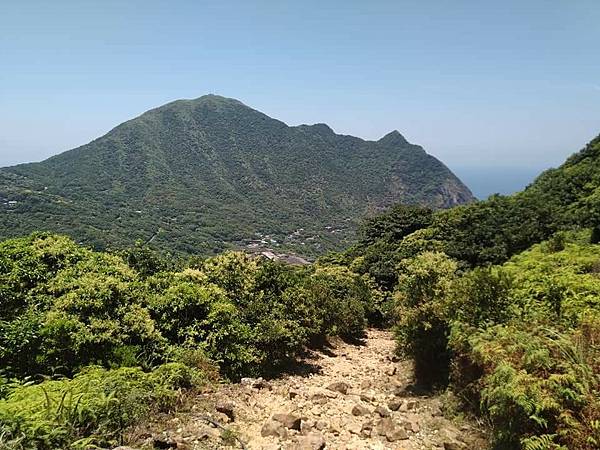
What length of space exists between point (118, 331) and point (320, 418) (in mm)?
3966

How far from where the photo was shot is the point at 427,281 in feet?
32.5

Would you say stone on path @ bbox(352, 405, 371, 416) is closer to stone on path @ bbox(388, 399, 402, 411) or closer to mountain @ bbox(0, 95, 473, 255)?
stone on path @ bbox(388, 399, 402, 411)

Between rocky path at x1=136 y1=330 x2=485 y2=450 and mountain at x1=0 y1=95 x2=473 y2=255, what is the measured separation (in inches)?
2792

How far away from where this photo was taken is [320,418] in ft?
24.3

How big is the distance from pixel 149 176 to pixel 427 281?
15004cm

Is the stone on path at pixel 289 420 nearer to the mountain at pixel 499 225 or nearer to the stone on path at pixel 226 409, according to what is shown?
the stone on path at pixel 226 409

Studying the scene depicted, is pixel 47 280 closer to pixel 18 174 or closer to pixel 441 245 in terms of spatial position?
pixel 441 245

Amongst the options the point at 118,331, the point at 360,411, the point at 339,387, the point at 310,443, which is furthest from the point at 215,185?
the point at 310,443

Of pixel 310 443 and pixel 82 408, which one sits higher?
pixel 82 408

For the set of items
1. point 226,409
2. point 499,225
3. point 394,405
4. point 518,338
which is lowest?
point 394,405

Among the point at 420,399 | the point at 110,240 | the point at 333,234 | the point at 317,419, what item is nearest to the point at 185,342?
the point at 317,419

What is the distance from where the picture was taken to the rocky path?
5.95 meters

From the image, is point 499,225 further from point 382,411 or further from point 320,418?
point 320,418

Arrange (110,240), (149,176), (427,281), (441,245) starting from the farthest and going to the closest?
(149,176)
(110,240)
(441,245)
(427,281)
